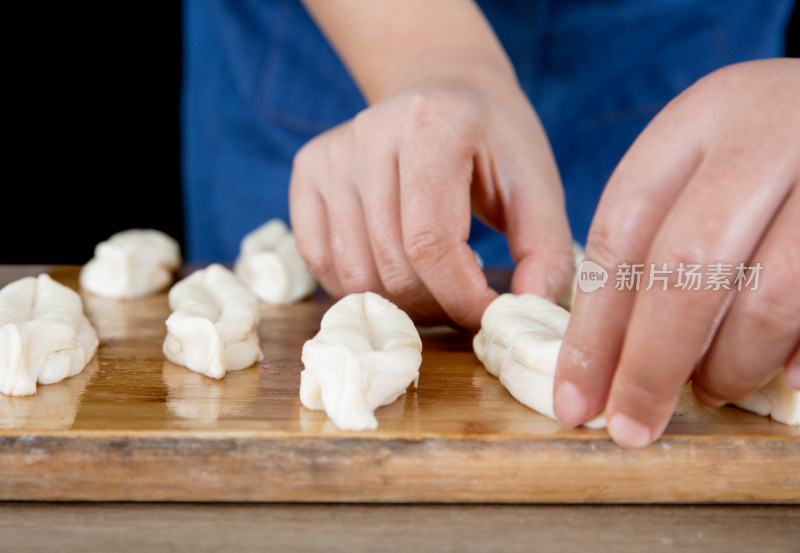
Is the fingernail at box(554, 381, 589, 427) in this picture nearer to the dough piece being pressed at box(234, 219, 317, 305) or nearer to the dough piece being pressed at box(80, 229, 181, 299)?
the dough piece being pressed at box(234, 219, 317, 305)

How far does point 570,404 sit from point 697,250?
299 millimetres

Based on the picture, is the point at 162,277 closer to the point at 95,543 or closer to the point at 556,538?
the point at 95,543

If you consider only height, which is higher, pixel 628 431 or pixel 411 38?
pixel 411 38

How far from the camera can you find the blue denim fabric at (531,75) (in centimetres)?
220

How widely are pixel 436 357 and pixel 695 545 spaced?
58cm

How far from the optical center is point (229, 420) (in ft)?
3.59

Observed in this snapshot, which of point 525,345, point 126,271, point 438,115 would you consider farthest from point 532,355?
point 126,271

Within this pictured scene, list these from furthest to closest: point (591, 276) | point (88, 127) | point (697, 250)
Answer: point (88, 127), point (591, 276), point (697, 250)

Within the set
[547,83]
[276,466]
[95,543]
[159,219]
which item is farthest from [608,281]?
[159,219]

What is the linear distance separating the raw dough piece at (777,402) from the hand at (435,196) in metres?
0.43

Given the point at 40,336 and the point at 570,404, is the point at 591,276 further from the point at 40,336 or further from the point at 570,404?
the point at 40,336

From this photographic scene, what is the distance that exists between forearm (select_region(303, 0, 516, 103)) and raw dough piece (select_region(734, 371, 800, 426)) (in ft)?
2.80

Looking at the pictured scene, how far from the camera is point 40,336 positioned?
4.03ft

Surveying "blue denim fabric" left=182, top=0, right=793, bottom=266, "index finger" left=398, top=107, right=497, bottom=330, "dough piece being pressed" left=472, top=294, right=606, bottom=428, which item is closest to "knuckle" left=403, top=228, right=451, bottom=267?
"index finger" left=398, top=107, right=497, bottom=330
